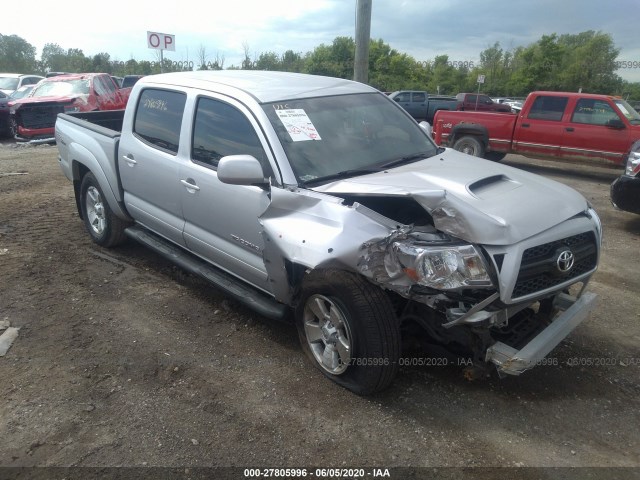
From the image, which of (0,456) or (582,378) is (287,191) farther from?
(582,378)

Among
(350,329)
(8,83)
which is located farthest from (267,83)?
(8,83)

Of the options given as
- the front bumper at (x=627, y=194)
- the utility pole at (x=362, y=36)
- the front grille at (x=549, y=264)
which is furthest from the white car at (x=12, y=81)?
the front grille at (x=549, y=264)

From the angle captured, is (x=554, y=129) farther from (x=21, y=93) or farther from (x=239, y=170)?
(x=21, y=93)

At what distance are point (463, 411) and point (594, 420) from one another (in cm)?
78

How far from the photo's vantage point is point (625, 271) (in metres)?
5.24

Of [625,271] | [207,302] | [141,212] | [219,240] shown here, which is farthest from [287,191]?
[625,271]

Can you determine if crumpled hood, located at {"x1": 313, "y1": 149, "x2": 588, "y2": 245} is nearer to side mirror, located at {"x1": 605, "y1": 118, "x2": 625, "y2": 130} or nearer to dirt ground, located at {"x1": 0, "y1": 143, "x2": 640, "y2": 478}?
dirt ground, located at {"x1": 0, "y1": 143, "x2": 640, "y2": 478}

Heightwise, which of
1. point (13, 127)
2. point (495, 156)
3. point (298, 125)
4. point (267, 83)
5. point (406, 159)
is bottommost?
point (495, 156)

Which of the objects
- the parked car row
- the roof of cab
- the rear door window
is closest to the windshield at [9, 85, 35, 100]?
the parked car row

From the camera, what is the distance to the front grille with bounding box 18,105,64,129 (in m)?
13.4

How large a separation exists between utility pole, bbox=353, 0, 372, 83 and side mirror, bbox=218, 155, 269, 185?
572 cm

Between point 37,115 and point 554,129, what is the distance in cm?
1320

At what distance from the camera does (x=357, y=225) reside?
2801 millimetres

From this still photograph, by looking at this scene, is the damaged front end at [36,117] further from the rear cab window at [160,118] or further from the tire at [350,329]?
the tire at [350,329]
